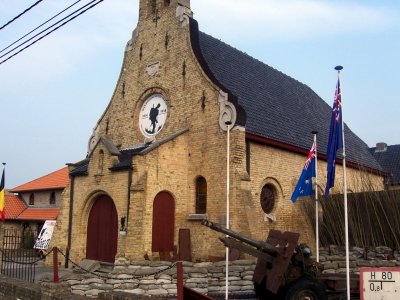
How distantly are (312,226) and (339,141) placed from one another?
6.77 metres

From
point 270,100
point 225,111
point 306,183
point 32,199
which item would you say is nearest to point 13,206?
point 32,199

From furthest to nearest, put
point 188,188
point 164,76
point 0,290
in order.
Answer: point 164,76, point 188,188, point 0,290

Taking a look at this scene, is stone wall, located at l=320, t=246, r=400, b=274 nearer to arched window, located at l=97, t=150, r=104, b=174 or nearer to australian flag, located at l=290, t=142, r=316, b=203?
australian flag, located at l=290, t=142, r=316, b=203

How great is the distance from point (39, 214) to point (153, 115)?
15.2 metres

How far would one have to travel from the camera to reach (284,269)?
1003cm

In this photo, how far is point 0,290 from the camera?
10.9 m

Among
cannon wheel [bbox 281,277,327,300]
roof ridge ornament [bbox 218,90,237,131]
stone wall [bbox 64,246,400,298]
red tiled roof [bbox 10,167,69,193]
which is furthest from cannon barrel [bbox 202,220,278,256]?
red tiled roof [bbox 10,167,69,193]

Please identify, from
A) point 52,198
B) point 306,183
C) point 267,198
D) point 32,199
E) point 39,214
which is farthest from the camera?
point 32,199

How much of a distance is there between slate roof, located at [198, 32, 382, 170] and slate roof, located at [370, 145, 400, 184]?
10.1 ft

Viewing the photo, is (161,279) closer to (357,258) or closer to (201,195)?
(201,195)

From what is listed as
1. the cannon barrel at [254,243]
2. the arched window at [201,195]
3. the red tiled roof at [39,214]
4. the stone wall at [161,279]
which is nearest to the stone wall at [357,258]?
the stone wall at [161,279]

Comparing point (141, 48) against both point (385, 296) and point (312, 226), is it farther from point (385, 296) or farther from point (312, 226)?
point (385, 296)

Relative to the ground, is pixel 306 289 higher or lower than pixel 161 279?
higher

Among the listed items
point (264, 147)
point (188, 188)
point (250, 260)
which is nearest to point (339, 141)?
point (250, 260)
